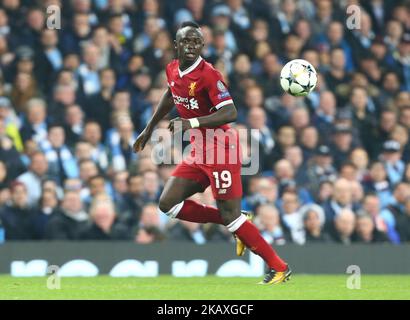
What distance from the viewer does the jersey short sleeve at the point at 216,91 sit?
31.4 ft

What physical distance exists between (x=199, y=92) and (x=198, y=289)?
1694mm

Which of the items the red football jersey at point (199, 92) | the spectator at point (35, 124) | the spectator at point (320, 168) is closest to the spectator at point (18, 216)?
the spectator at point (35, 124)

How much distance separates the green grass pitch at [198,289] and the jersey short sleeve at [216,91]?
1583 mm

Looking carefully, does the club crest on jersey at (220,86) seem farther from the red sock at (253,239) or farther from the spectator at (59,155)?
the spectator at (59,155)

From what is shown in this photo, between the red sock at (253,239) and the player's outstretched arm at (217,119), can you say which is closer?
the player's outstretched arm at (217,119)

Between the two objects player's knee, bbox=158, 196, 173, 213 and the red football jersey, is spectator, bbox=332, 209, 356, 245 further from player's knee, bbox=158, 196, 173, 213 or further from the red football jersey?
player's knee, bbox=158, 196, 173, 213

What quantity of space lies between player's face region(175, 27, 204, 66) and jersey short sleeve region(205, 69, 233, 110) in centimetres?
22

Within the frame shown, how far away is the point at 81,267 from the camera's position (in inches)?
475

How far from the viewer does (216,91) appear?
9.62m

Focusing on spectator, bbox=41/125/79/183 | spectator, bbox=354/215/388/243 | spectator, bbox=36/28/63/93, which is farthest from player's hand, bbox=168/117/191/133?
spectator, bbox=36/28/63/93

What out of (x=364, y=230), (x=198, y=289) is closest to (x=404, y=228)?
(x=364, y=230)

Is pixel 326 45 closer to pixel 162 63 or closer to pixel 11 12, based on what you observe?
pixel 162 63

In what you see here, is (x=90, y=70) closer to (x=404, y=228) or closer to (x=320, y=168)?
(x=320, y=168)

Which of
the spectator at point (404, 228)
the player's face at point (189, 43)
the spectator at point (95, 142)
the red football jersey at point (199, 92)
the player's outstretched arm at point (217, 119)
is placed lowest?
the spectator at point (404, 228)
